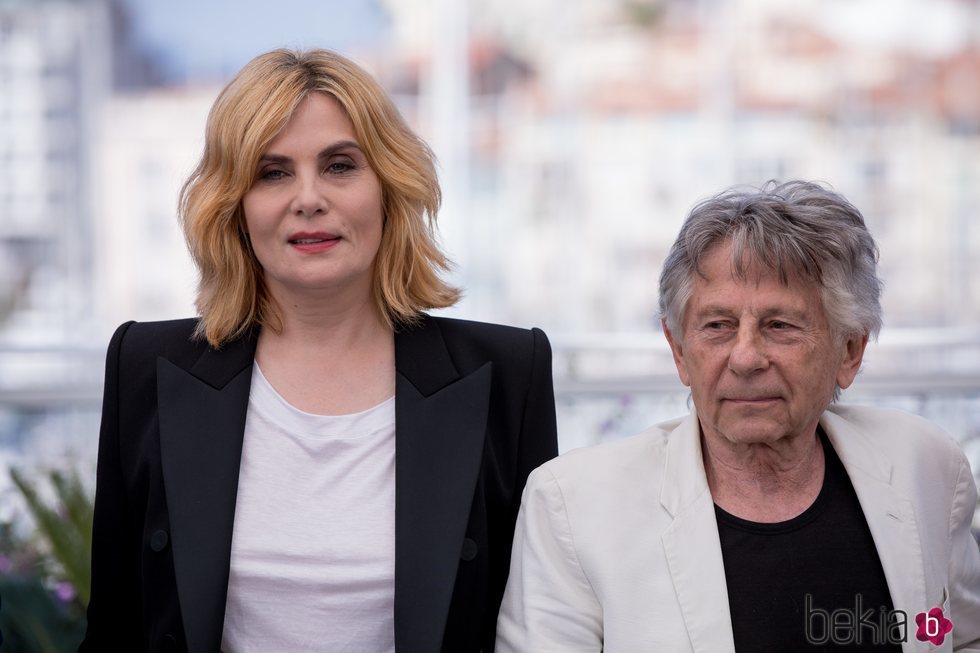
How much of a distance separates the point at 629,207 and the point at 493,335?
23.9ft

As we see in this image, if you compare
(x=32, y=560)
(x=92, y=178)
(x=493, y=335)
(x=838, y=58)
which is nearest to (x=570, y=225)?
(x=838, y=58)

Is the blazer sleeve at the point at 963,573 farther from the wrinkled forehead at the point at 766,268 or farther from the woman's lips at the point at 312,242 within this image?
the woman's lips at the point at 312,242

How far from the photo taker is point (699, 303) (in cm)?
219

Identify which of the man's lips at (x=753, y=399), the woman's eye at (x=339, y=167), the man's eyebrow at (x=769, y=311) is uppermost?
the woman's eye at (x=339, y=167)

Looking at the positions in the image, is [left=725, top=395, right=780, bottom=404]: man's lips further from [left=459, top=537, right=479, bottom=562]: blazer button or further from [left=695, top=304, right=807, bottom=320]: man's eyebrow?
[left=459, top=537, right=479, bottom=562]: blazer button

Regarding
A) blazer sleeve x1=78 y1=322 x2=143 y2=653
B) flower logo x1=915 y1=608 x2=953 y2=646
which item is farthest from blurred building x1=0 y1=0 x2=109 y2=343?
flower logo x1=915 y1=608 x2=953 y2=646

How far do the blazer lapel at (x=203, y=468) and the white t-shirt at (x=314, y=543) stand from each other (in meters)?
0.05

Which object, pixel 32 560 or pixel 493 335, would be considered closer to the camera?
pixel 493 335

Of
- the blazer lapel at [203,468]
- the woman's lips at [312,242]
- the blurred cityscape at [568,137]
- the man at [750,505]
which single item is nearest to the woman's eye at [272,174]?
the woman's lips at [312,242]

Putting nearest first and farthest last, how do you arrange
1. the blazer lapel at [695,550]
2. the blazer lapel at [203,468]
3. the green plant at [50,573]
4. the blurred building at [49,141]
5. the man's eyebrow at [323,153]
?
the blazer lapel at [695,550] < the blazer lapel at [203,468] < the man's eyebrow at [323,153] < the green plant at [50,573] < the blurred building at [49,141]

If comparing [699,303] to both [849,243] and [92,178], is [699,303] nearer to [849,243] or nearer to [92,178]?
[849,243]

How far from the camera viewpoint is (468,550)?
236cm

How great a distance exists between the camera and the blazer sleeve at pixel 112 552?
245 cm

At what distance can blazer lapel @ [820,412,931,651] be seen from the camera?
2178mm
